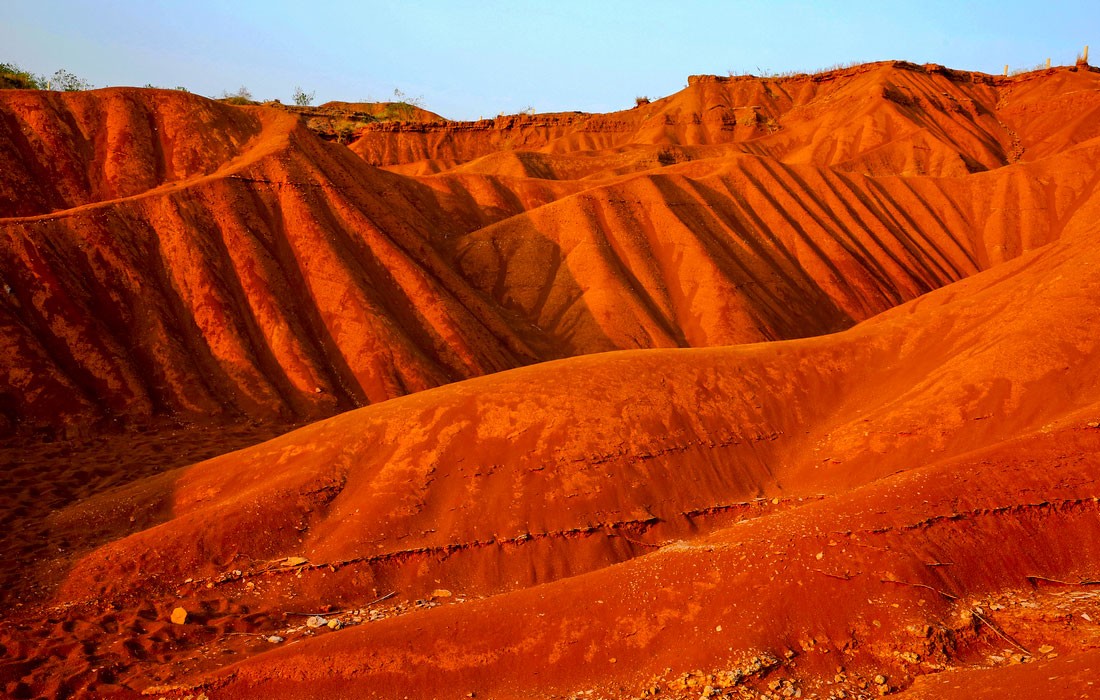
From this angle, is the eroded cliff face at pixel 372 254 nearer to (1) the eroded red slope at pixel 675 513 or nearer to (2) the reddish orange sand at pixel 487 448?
(2) the reddish orange sand at pixel 487 448

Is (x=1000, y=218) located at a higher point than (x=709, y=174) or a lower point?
lower

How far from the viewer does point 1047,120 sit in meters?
64.9

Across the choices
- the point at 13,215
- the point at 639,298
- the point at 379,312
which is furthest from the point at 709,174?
the point at 13,215

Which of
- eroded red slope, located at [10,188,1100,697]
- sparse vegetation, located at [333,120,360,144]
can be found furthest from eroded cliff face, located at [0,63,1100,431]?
sparse vegetation, located at [333,120,360,144]

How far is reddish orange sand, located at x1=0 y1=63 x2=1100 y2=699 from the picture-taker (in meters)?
9.50

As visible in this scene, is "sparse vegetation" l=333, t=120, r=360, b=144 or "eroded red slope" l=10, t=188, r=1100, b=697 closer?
"eroded red slope" l=10, t=188, r=1100, b=697

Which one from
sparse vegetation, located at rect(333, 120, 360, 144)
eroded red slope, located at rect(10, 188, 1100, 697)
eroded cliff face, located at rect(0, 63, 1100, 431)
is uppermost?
sparse vegetation, located at rect(333, 120, 360, 144)

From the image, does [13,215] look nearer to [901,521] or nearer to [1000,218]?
[901,521]

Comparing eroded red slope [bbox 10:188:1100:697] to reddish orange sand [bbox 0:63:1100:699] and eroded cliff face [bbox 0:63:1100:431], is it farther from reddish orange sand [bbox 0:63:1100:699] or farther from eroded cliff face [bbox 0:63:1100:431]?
eroded cliff face [bbox 0:63:1100:431]

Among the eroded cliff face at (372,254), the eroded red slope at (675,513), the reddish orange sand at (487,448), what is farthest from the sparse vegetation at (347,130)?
the eroded red slope at (675,513)

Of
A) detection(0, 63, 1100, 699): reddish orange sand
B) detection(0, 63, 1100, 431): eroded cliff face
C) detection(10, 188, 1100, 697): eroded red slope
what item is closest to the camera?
detection(10, 188, 1100, 697): eroded red slope

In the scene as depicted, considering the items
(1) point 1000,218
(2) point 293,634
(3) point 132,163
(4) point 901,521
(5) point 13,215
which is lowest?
(2) point 293,634

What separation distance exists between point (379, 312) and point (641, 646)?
2195cm

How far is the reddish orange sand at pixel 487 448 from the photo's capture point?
9500mm
